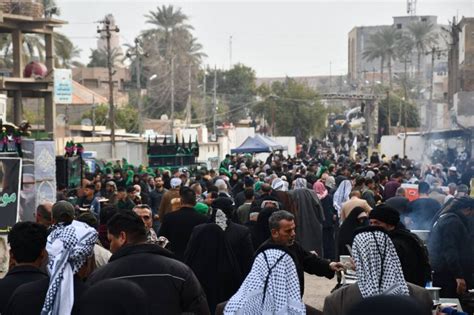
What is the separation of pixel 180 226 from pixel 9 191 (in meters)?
5.89

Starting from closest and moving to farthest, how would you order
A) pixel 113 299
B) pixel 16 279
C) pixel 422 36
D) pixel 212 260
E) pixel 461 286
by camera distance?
pixel 113 299
pixel 16 279
pixel 212 260
pixel 461 286
pixel 422 36

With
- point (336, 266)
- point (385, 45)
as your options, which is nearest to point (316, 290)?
point (336, 266)

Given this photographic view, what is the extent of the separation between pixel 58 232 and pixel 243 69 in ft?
384

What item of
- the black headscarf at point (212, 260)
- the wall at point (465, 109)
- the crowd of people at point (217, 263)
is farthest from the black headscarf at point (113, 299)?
the wall at point (465, 109)

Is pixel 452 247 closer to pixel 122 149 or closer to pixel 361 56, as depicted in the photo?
pixel 122 149

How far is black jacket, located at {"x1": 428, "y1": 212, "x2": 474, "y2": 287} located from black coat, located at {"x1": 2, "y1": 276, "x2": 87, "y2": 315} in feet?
17.7

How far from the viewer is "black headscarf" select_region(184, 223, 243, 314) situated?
1037 cm

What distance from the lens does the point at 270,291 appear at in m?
6.95

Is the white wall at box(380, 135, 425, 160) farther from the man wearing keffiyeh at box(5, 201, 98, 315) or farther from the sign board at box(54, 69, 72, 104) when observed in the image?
the man wearing keffiyeh at box(5, 201, 98, 315)

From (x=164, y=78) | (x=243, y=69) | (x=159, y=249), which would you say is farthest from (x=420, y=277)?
(x=243, y=69)

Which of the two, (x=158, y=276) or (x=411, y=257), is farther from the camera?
(x=411, y=257)

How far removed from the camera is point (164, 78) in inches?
4151

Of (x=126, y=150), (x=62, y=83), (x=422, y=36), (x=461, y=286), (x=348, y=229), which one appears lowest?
(x=126, y=150)

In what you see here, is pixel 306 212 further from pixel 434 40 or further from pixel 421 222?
pixel 434 40
